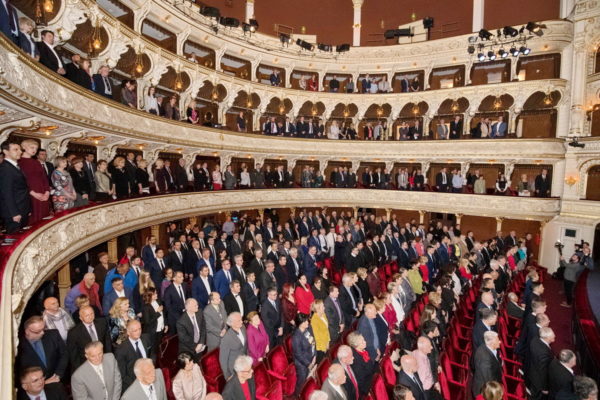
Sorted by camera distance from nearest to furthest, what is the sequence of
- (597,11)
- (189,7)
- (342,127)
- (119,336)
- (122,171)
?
1. (119,336)
2. (122,171)
3. (597,11)
4. (189,7)
5. (342,127)

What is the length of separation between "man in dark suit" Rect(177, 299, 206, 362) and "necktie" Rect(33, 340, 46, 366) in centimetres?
175

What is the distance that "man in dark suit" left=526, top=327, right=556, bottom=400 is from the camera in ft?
15.8

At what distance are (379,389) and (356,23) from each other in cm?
2302

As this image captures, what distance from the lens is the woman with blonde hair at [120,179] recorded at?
9359mm

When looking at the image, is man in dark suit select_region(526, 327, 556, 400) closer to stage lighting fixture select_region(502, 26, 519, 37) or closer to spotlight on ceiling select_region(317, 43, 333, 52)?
stage lighting fixture select_region(502, 26, 519, 37)

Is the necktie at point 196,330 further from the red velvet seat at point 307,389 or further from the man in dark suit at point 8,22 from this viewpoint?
the man in dark suit at point 8,22

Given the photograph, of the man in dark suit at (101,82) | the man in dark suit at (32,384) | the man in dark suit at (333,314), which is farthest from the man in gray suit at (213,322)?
the man in dark suit at (101,82)

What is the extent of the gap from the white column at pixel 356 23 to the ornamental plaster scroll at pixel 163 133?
730cm

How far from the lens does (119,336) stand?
508 centimetres

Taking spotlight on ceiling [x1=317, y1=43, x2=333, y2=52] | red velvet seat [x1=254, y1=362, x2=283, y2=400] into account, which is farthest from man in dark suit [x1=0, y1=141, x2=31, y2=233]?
spotlight on ceiling [x1=317, y1=43, x2=333, y2=52]

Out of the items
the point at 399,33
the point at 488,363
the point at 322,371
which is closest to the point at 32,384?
the point at 322,371

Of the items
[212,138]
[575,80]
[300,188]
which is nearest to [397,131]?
[300,188]

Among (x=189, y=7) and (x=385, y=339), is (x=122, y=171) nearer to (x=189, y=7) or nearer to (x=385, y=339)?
(x=385, y=339)

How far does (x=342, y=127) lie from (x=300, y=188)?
17.8 ft
